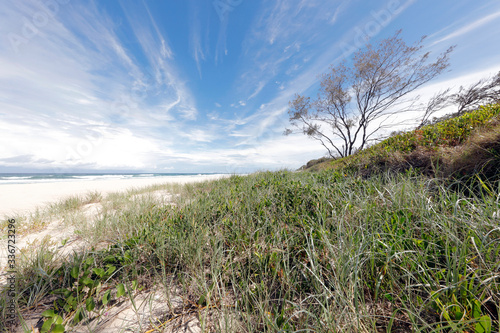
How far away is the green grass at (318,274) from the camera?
113 cm

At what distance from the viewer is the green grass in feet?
3.72

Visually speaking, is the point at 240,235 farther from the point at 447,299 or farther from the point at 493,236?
the point at 493,236

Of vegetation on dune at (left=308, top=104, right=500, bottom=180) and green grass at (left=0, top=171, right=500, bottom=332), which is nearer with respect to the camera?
green grass at (left=0, top=171, right=500, bottom=332)

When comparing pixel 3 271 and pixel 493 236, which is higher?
pixel 493 236

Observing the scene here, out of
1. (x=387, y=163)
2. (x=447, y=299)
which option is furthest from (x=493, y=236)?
(x=387, y=163)

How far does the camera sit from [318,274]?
5.14 feet

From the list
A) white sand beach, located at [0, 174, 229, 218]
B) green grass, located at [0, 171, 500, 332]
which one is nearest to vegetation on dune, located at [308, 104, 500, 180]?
green grass, located at [0, 171, 500, 332]

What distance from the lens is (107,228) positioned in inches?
109

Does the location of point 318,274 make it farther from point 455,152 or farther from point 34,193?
point 34,193

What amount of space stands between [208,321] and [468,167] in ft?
16.6

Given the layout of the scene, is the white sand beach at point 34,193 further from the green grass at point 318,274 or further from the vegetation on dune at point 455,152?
the vegetation on dune at point 455,152

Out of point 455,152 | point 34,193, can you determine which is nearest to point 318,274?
point 455,152

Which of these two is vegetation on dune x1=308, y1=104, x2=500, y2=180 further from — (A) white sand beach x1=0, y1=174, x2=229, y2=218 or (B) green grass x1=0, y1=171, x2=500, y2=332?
(A) white sand beach x1=0, y1=174, x2=229, y2=218

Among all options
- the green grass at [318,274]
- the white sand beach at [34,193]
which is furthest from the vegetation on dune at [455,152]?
the white sand beach at [34,193]
